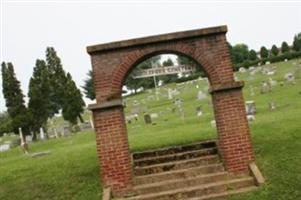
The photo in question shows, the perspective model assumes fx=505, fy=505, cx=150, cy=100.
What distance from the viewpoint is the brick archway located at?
12188mm

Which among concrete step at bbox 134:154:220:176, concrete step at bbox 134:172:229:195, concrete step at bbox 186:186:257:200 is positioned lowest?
concrete step at bbox 186:186:257:200

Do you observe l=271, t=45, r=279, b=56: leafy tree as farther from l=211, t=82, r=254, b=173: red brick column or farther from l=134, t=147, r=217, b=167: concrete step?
l=211, t=82, r=254, b=173: red brick column

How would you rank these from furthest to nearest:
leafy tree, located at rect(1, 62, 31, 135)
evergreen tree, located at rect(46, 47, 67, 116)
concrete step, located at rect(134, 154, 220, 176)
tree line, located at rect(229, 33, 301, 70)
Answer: tree line, located at rect(229, 33, 301, 70), evergreen tree, located at rect(46, 47, 67, 116), leafy tree, located at rect(1, 62, 31, 135), concrete step, located at rect(134, 154, 220, 176)

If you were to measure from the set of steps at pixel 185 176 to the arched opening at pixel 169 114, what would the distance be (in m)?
Result: 2.08

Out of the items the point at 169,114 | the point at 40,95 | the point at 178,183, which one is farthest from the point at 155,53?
the point at 40,95

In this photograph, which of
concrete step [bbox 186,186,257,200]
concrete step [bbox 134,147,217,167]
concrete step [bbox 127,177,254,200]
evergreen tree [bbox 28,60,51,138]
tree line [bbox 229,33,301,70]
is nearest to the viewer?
concrete step [bbox 186,186,257,200]

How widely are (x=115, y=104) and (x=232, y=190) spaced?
3403 mm

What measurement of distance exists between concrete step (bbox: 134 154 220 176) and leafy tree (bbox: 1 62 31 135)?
70.4 ft

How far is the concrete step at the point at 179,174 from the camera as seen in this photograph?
40.7 ft

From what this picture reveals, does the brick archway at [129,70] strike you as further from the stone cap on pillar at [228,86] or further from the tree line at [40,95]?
the tree line at [40,95]

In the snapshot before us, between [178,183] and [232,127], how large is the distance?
6.30 ft

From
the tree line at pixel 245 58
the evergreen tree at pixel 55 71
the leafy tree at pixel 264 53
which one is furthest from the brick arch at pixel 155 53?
the leafy tree at pixel 264 53

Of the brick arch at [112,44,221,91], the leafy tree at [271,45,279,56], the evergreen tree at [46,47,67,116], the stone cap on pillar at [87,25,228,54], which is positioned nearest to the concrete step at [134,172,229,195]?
the brick arch at [112,44,221,91]

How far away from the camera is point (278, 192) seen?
11.0 m
